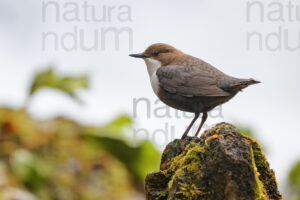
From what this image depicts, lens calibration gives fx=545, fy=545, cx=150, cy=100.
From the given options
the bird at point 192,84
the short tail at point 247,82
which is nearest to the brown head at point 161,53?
the bird at point 192,84

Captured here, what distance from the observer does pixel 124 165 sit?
11500 millimetres

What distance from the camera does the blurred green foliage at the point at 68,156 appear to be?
9.96 metres

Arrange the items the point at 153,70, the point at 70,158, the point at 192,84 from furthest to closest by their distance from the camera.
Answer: the point at 70,158 < the point at 153,70 < the point at 192,84

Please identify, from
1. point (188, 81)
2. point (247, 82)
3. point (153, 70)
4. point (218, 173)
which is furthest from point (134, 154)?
point (218, 173)

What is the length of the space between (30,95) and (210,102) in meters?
5.96

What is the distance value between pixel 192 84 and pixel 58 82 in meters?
5.36

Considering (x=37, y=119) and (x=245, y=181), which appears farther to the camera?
(x=37, y=119)

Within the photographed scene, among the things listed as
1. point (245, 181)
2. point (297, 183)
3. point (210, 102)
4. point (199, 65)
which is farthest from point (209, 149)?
point (297, 183)

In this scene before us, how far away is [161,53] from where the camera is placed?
707 cm

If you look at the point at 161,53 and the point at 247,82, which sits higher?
the point at 161,53

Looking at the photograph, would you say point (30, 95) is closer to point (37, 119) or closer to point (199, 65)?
point (37, 119)

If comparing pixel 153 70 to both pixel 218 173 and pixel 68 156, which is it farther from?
pixel 68 156

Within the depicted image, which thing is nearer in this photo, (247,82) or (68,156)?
(247,82)

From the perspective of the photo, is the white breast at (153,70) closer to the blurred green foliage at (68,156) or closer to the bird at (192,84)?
the bird at (192,84)
